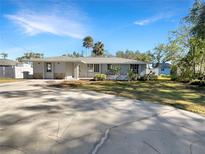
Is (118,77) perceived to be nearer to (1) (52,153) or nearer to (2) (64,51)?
(1) (52,153)

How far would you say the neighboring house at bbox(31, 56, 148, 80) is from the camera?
22.0 meters

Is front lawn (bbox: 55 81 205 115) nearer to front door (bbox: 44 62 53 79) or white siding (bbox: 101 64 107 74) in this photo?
front door (bbox: 44 62 53 79)

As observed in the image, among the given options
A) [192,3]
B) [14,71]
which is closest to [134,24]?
[192,3]

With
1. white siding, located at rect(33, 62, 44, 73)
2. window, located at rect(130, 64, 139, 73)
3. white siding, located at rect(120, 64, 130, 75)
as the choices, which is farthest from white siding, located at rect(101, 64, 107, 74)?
white siding, located at rect(33, 62, 44, 73)

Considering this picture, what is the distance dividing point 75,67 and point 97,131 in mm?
19122

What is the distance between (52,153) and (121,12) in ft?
48.7

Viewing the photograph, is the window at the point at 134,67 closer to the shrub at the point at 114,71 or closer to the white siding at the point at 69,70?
the shrub at the point at 114,71

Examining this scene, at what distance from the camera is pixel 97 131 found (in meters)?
4.41

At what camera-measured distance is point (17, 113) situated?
5789 mm

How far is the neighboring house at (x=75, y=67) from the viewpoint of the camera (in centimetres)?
2197

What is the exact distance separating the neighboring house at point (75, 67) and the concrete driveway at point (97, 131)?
15635mm

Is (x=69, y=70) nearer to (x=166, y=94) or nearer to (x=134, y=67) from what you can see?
(x=134, y=67)

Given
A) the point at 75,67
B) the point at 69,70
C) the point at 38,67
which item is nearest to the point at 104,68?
the point at 75,67

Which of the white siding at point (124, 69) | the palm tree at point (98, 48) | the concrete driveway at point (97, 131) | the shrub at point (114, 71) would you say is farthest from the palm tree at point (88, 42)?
the concrete driveway at point (97, 131)
